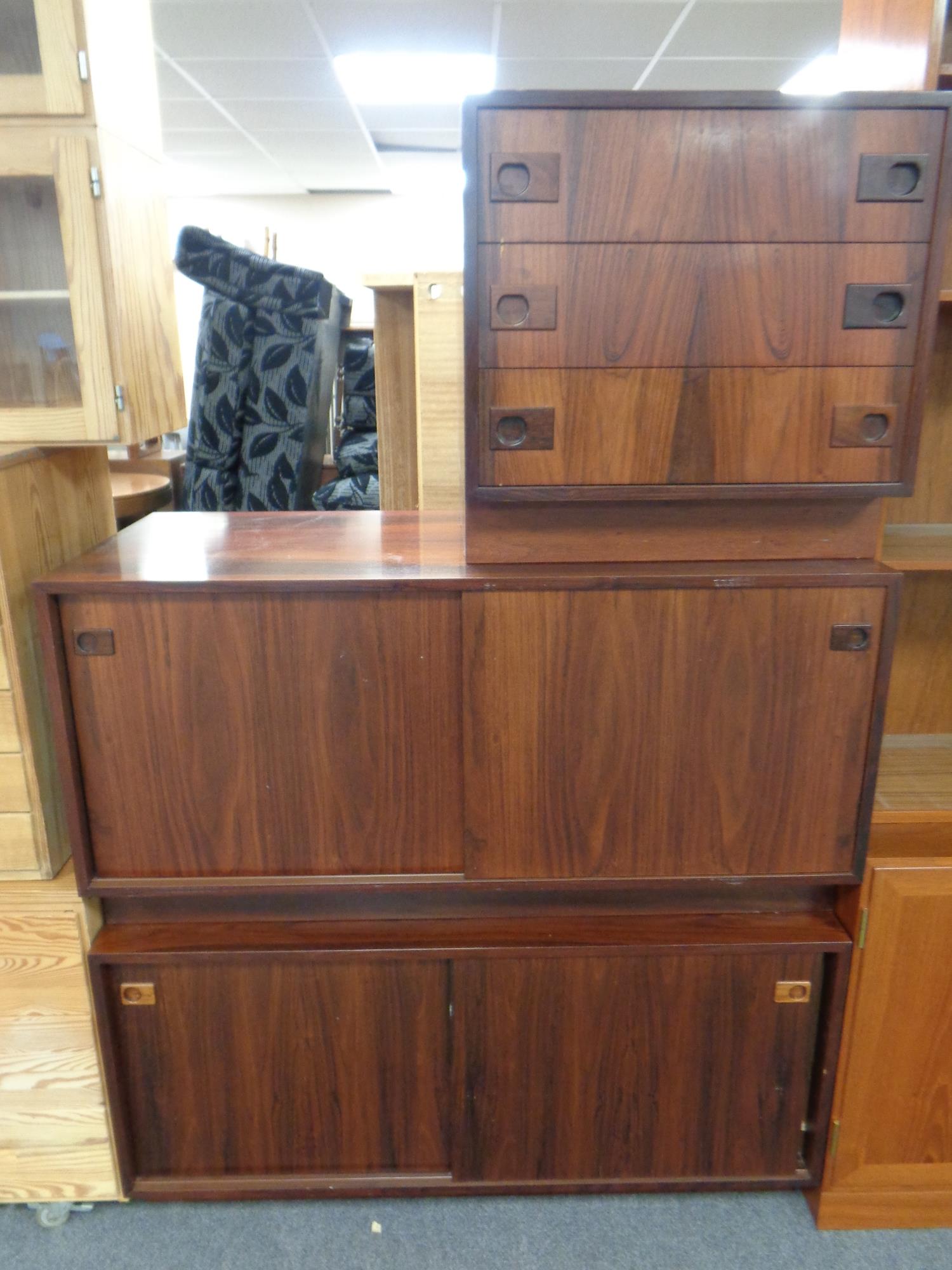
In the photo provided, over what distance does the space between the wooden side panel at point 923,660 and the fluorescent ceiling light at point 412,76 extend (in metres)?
3.23

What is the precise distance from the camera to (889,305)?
3.72ft

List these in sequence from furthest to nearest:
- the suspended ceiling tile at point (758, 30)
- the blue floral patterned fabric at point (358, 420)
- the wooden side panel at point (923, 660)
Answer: the suspended ceiling tile at point (758, 30)
the blue floral patterned fabric at point (358, 420)
the wooden side panel at point (923, 660)

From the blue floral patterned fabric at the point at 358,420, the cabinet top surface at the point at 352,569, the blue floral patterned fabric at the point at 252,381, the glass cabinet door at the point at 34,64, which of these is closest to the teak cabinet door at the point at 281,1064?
the cabinet top surface at the point at 352,569

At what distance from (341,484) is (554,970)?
1816 millimetres

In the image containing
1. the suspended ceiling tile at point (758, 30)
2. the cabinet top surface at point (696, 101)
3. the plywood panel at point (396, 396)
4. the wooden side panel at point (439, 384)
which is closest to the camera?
the cabinet top surface at point (696, 101)

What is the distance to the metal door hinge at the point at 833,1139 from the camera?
1405 millimetres

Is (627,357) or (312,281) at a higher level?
(312,281)

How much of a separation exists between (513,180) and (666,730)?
710 millimetres

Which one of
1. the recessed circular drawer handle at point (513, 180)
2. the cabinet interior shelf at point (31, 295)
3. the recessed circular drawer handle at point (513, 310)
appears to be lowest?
the recessed circular drawer handle at point (513, 310)

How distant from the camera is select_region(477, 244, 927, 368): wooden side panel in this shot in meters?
1.11

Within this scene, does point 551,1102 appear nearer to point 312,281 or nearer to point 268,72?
point 312,281

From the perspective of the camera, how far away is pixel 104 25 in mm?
1190

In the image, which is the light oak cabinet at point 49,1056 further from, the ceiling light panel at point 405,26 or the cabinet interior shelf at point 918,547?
the ceiling light panel at point 405,26

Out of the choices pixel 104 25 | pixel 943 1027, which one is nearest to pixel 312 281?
pixel 104 25
